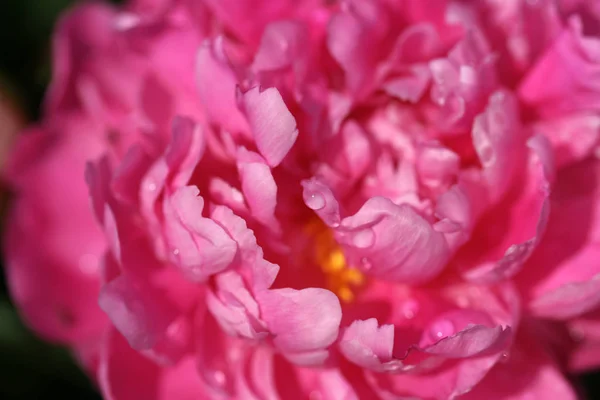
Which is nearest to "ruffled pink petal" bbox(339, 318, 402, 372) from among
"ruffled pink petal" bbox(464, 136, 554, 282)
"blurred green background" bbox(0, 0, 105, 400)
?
"ruffled pink petal" bbox(464, 136, 554, 282)

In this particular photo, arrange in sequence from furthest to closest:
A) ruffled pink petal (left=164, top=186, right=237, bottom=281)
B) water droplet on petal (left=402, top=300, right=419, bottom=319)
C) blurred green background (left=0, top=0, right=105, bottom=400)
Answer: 1. blurred green background (left=0, top=0, right=105, bottom=400)
2. water droplet on petal (left=402, top=300, right=419, bottom=319)
3. ruffled pink petal (left=164, top=186, right=237, bottom=281)

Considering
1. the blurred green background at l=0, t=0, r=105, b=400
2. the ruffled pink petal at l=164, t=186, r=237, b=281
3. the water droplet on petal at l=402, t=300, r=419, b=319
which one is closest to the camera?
the ruffled pink petal at l=164, t=186, r=237, b=281

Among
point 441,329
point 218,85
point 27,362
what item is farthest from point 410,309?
point 27,362

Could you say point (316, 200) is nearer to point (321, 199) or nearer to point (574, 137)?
point (321, 199)

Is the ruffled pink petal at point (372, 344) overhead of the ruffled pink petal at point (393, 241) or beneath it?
beneath

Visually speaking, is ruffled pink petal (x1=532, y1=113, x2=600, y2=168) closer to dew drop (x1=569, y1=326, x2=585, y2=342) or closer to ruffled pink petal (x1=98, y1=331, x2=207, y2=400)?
dew drop (x1=569, y1=326, x2=585, y2=342)

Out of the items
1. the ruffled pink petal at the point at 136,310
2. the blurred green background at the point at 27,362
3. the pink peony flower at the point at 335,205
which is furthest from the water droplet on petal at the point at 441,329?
the blurred green background at the point at 27,362

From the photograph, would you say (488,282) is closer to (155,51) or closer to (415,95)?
(415,95)

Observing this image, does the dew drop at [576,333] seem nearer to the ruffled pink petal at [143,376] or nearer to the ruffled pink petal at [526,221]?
Result: the ruffled pink petal at [526,221]

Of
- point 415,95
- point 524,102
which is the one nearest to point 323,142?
point 415,95
